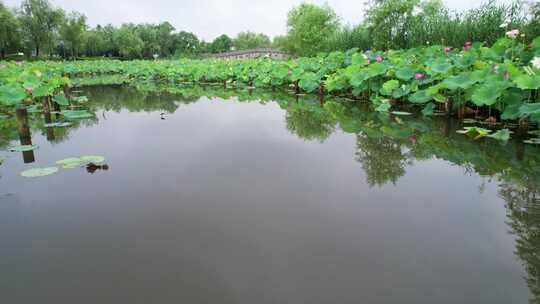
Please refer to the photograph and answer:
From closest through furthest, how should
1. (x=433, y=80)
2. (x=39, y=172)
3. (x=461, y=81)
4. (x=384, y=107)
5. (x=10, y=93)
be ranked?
(x=39, y=172), (x=461, y=81), (x=10, y=93), (x=433, y=80), (x=384, y=107)

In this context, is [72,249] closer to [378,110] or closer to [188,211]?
[188,211]

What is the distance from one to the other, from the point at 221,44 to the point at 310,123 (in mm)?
73673

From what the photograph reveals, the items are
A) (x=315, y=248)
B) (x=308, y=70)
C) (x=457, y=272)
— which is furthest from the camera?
(x=308, y=70)

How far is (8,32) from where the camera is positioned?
2714 centimetres

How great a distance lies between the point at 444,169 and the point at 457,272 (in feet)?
3.44

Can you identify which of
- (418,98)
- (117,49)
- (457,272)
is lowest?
(457,272)

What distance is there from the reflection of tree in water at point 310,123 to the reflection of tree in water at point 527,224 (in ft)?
4.46

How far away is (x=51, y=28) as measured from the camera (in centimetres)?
3291

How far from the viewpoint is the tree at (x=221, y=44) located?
7089cm

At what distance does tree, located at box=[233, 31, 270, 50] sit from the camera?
78975 mm

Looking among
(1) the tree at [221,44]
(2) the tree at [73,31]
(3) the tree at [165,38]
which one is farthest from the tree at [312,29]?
(1) the tree at [221,44]

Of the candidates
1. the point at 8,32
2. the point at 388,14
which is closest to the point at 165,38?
the point at 8,32

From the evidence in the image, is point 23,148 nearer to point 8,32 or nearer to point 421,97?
point 421,97

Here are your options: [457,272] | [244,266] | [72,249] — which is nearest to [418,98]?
[457,272]
